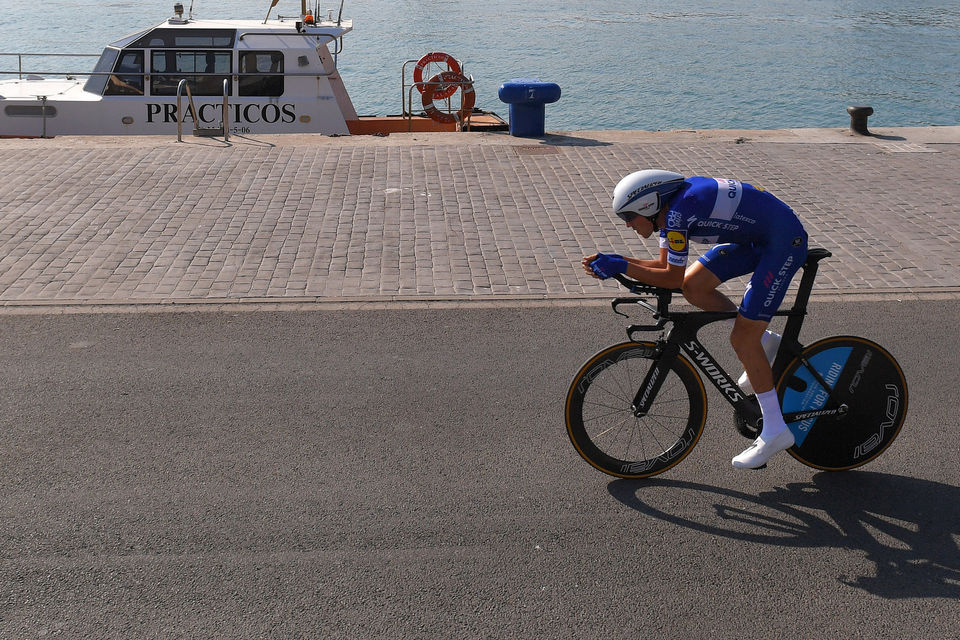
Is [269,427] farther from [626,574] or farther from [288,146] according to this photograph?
[288,146]

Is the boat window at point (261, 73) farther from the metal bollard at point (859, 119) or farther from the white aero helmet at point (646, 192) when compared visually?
the white aero helmet at point (646, 192)

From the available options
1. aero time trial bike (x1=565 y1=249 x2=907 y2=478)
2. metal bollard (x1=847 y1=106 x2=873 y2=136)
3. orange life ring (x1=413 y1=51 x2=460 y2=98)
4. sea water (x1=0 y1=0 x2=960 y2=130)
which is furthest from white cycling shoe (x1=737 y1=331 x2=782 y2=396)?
sea water (x1=0 y1=0 x2=960 y2=130)

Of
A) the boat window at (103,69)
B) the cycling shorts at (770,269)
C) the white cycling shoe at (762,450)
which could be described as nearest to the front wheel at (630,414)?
the white cycling shoe at (762,450)

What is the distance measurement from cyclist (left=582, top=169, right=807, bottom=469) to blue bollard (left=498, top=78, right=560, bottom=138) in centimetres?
944

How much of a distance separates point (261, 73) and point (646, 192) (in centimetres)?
1564

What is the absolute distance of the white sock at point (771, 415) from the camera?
17.2ft

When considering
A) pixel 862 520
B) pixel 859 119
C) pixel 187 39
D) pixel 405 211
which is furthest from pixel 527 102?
pixel 862 520

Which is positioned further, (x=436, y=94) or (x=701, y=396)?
(x=436, y=94)

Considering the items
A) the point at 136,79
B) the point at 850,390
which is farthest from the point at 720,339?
the point at 136,79

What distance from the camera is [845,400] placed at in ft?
17.9

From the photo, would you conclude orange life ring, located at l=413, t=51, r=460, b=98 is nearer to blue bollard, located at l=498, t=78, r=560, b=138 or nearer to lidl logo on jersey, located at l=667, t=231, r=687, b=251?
blue bollard, located at l=498, t=78, r=560, b=138

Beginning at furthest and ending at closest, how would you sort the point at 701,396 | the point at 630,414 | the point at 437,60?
the point at 437,60 → the point at 630,414 → the point at 701,396

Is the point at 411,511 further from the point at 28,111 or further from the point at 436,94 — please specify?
Result: the point at 28,111

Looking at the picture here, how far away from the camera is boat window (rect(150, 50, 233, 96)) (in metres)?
18.8
